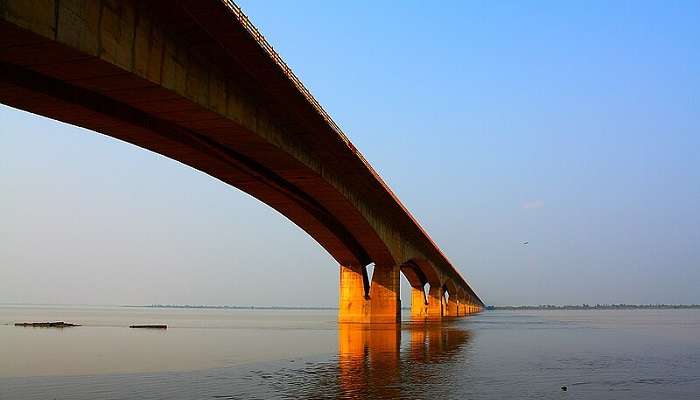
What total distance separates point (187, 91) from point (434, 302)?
285 ft

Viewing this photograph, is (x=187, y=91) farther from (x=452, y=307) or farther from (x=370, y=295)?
(x=452, y=307)

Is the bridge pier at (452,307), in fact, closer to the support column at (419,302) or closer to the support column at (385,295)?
the support column at (419,302)

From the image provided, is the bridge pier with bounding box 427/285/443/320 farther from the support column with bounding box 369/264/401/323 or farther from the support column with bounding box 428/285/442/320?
the support column with bounding box 369/264/401/323

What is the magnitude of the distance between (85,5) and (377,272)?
48.3 metres

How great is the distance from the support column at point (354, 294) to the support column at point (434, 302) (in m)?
41.8

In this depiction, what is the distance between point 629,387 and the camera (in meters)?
18.0

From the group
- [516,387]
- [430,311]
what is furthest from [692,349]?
[430,311]

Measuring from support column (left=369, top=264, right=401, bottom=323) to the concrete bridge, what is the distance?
18309 mm

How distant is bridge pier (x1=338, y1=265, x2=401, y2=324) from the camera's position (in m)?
59.2

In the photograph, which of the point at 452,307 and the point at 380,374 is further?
the point at 452,307

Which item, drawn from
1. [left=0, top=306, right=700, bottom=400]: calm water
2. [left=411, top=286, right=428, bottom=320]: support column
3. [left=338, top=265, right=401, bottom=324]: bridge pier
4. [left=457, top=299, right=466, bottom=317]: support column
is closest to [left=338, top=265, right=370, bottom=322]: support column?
[left=338, top=265, right=401, bottom=324]: bridge pier

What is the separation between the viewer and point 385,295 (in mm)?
59375

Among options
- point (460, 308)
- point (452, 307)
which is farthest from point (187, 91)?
point (460, 308)

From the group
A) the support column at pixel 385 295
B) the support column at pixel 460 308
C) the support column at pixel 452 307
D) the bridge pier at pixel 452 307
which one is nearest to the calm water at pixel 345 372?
the support column at pixel 385 295
